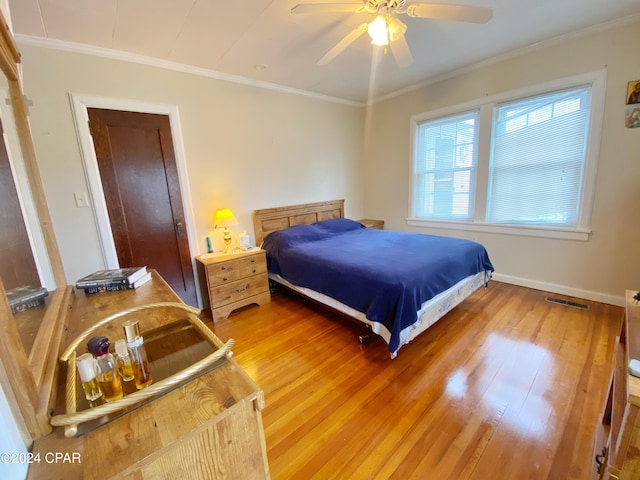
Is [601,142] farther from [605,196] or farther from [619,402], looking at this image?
[619,402]

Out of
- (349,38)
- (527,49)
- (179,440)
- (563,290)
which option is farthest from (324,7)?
(563,290)

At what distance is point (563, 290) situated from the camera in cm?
286

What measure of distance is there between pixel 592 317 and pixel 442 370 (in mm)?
1679

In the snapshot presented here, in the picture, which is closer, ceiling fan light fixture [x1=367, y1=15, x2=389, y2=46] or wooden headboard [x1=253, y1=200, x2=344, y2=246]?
ceiling fan light fixture [x1=367, y1=15, x2=389, y2=46]

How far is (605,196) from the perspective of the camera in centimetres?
252

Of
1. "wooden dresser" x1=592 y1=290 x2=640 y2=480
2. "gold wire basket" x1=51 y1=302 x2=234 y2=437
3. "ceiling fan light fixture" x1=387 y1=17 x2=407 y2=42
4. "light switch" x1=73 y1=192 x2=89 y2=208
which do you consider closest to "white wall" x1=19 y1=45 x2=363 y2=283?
"light switch" x1=73 y1=192 x2=89 y2=208

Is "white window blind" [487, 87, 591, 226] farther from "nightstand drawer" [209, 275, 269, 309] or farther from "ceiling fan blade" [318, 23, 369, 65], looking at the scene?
"nightstand drawer" [209, 275, 269, 309]

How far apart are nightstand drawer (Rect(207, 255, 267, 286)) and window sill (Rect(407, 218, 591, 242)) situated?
240 cm

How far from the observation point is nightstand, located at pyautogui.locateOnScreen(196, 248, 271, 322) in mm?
2645

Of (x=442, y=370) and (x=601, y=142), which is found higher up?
(x=601, y=142)

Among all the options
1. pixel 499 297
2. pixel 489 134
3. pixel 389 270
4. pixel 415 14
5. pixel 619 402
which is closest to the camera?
pixel 619 402

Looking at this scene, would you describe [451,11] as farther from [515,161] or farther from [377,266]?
[515,161]

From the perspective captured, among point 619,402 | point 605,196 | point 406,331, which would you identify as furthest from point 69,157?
point 605,196

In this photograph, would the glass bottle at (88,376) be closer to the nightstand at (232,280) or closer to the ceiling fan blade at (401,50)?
the nightstand at (232,280)
